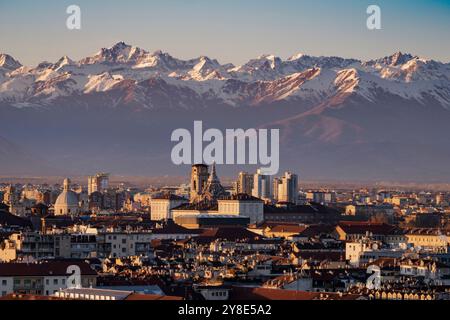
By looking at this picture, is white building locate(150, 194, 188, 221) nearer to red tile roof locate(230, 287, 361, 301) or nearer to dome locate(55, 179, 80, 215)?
dome locate(55, 179, 80, 215)

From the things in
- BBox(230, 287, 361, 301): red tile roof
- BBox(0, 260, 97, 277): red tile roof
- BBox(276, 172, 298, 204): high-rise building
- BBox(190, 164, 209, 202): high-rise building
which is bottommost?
BBox(230, 287, 361, 301): red tile roof

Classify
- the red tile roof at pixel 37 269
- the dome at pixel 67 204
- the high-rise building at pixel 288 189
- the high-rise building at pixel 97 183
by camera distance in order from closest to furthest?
the red tile roof at pixel 37 269 < the dome at pixel 67 204 < the high-rise building at pixel 288 189 < the high-rise building at pixel 97 183

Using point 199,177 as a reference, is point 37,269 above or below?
below

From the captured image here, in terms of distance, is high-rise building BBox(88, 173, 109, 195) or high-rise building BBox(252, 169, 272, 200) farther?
high-rise building BBox(88, 173, 109, 195)

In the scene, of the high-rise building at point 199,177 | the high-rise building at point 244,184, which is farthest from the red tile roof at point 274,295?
the high-rise building at point 244,184

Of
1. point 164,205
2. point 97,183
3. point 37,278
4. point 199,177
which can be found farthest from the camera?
point 97,183

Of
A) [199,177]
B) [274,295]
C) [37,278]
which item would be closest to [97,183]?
[199,177]

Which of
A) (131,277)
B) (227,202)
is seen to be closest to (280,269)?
(131,277)


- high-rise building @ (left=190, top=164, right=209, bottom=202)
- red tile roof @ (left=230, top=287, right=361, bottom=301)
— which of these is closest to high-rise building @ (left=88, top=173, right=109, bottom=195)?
high-rise building @ (left=190, top=164, right=209, bottom=202)

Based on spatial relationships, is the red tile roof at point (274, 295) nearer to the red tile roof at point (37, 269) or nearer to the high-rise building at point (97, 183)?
the red tile roof at point (37, 269)

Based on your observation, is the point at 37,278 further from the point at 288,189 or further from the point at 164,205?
the point at 288,189
